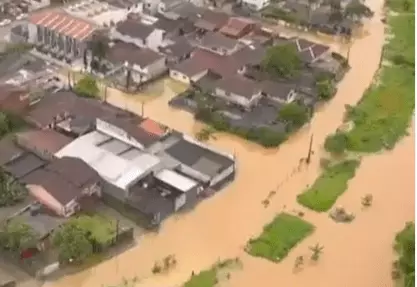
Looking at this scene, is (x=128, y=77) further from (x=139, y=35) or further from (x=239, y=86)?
(x=239, y=86)

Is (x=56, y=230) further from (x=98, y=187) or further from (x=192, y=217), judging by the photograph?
(x=192, y=217)

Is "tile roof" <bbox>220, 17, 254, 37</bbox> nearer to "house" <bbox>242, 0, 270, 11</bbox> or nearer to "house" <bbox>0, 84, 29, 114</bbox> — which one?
"house" <bbox>242, 0, 270, 11</bbox>

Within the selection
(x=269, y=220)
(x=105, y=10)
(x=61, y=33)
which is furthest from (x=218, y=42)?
(x=269, y=220)

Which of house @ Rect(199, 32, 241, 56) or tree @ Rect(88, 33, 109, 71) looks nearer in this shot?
tree @ Rect(88, 33, 109, 71)

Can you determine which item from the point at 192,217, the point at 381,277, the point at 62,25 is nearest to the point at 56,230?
the point at 192,217

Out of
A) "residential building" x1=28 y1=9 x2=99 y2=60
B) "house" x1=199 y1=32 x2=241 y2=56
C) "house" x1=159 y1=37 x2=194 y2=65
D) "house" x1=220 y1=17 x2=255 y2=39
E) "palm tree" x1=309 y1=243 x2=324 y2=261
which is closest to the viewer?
"palm tree" x1=309 y1=243 x2=324 y2=261

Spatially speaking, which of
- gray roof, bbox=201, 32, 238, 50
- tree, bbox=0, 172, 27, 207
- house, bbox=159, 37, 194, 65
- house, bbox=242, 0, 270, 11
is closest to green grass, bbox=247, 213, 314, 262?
tree, bbox=0, 172, 27, 207
